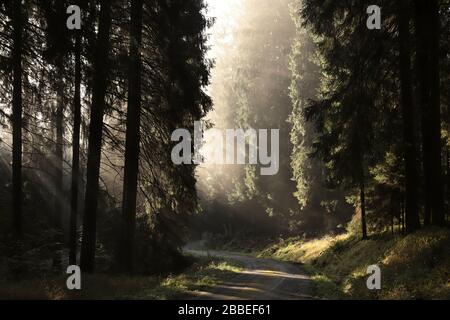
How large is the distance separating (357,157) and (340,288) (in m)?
4.56

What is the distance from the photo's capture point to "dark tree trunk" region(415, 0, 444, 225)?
13.4 m

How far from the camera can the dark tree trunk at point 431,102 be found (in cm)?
1339

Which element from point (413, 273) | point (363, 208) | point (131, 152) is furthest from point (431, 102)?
point (363, 208)

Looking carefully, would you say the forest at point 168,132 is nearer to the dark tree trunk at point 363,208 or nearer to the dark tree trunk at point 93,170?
the dark tree trunk at point 93,170

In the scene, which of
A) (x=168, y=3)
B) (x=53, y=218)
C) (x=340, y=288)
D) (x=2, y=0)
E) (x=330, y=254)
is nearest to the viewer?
(x=2, y=0)

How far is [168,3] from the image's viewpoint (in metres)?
16.5

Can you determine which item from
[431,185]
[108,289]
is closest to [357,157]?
[431,185]

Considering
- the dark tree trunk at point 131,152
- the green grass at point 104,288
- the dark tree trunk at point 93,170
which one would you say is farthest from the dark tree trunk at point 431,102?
A: the dark tree trunk at point 93,170

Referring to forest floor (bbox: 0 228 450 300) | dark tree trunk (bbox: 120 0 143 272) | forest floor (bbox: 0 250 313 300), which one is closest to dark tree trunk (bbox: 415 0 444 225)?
forest floor (bbox: 0 228 450 300)

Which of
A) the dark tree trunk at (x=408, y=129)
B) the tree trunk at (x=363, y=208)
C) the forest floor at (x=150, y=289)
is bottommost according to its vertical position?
the forest floor at (x=150, y=289)

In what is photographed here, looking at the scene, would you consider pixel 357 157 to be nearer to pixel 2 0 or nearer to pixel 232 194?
pixel 2 0
